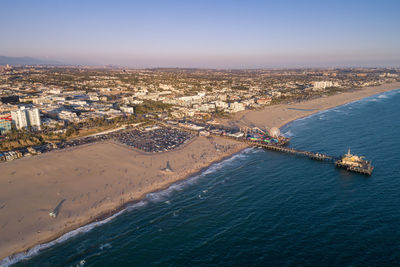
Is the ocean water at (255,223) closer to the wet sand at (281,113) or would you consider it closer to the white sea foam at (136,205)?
the white sea foam at (136,205)

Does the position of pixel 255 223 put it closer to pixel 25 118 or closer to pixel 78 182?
pixel 78 182

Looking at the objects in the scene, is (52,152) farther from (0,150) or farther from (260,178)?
(260,178)

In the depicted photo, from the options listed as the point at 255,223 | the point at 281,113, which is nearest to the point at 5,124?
the point at 255,223

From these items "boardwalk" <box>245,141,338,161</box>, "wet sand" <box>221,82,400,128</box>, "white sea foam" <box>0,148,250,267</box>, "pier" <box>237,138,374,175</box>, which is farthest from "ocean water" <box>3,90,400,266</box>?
"wet sand" <box>221,82,400,128</box>

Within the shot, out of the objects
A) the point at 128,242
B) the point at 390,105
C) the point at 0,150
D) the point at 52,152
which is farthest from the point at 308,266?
the point at 390,105

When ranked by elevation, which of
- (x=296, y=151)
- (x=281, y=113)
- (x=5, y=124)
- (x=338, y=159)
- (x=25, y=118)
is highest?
(x=25, y=118)
